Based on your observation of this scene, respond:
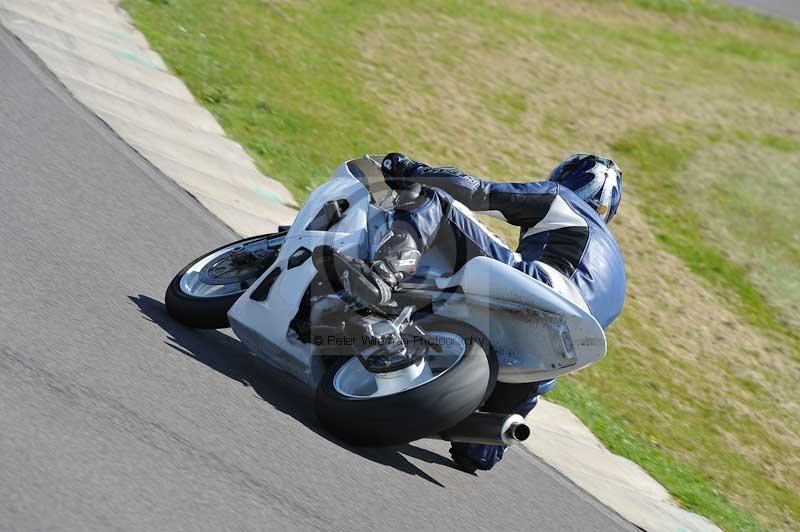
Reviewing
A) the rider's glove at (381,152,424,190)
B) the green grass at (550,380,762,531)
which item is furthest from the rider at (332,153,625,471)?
the green grass at (550,380,762,531)

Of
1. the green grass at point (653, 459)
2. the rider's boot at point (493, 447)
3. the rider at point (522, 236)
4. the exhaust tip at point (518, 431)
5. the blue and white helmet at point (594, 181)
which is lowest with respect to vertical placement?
the green grass at point (653, 459)

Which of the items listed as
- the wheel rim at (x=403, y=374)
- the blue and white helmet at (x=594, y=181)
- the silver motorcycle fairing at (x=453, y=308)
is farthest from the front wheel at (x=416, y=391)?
the blue and white helmet at (x=594, y=181)

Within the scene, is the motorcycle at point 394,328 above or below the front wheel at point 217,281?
above

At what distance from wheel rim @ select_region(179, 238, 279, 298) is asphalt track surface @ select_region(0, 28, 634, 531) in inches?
9.1

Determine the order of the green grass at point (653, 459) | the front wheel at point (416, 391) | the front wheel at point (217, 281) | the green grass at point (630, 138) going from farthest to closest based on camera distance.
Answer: the green grass at point (630, 138), the green grass at point (653, 459), the front wheel at point (217, 281), the front wheel at point (416, 391)

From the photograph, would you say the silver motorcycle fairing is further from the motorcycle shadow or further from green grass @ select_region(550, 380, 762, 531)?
green grass @ select_region(550, 380, 762, 531)

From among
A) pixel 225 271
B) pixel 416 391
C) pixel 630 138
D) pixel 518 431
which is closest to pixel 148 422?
pixel 416 391

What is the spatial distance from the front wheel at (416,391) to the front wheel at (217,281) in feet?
2.88

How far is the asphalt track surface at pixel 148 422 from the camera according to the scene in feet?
12.1

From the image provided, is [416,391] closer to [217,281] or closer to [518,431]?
[518,431]

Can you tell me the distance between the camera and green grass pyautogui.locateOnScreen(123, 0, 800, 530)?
8531 mm

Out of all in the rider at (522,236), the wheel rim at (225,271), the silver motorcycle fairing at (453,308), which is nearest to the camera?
the silver motorcycle fairing at (453,308)

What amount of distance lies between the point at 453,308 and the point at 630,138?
1114 cm

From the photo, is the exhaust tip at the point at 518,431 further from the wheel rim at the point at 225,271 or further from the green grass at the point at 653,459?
the green grass at the point at 653,459
